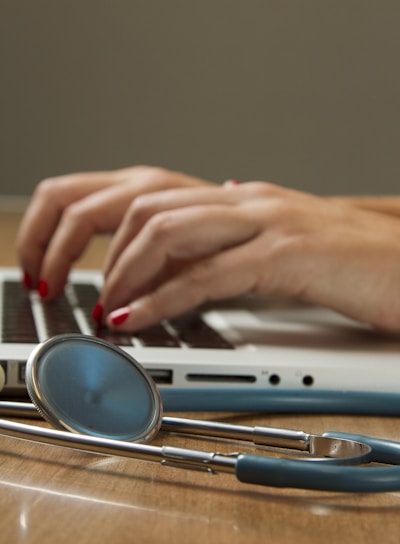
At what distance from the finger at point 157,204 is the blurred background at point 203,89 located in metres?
2.17

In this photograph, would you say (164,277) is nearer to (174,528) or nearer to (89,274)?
(89,274)

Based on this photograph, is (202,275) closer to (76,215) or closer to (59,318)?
(59,318)

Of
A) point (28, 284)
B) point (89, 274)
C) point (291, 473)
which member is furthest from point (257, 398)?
point (89, 274)

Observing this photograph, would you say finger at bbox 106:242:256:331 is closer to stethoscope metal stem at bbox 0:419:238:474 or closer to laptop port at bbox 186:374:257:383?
laptop port at bbox 186:374:257:383

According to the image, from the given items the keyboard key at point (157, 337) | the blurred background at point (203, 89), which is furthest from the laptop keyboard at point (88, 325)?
the blurred background at point (203, 89)

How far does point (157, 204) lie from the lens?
0.75 m

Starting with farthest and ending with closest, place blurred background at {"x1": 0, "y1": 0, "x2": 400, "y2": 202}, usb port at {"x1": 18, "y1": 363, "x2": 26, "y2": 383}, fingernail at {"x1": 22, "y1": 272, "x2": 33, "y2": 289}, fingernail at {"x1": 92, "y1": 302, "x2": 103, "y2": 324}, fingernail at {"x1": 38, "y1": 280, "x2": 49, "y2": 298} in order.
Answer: blurred background at {"x1": 0, "y1": 0, "x2": 400, "y2": 202} → fingernail at {"x1": 22, "y1": 272, "x2": 33, "y2": 289} → fingernail at {"x1": 38, "y1": 280, "x2": 49, "y2": 298} → fingernail at {"x1": 92, "y1": 302, "x2": 103, "y2": 324} → usb port at {"x1": 18, "y1": 363, "x2": 26, "y2": 383}

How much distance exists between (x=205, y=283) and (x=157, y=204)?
9cm

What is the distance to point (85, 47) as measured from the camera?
9.55 feet

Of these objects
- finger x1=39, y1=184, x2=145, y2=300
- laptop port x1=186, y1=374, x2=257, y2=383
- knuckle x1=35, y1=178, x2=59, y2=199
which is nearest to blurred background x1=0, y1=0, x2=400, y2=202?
knuckle x1=35, y1=178, x2=59, y2=199

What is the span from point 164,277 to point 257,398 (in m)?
0.40

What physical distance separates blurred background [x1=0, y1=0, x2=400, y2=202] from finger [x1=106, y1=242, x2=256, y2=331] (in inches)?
88.5

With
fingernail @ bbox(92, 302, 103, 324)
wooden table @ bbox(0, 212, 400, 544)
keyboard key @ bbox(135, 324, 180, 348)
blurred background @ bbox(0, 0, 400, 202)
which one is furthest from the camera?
blurred background @ bbox(0, 0, 400, 202)

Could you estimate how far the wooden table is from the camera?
29 centimetres
